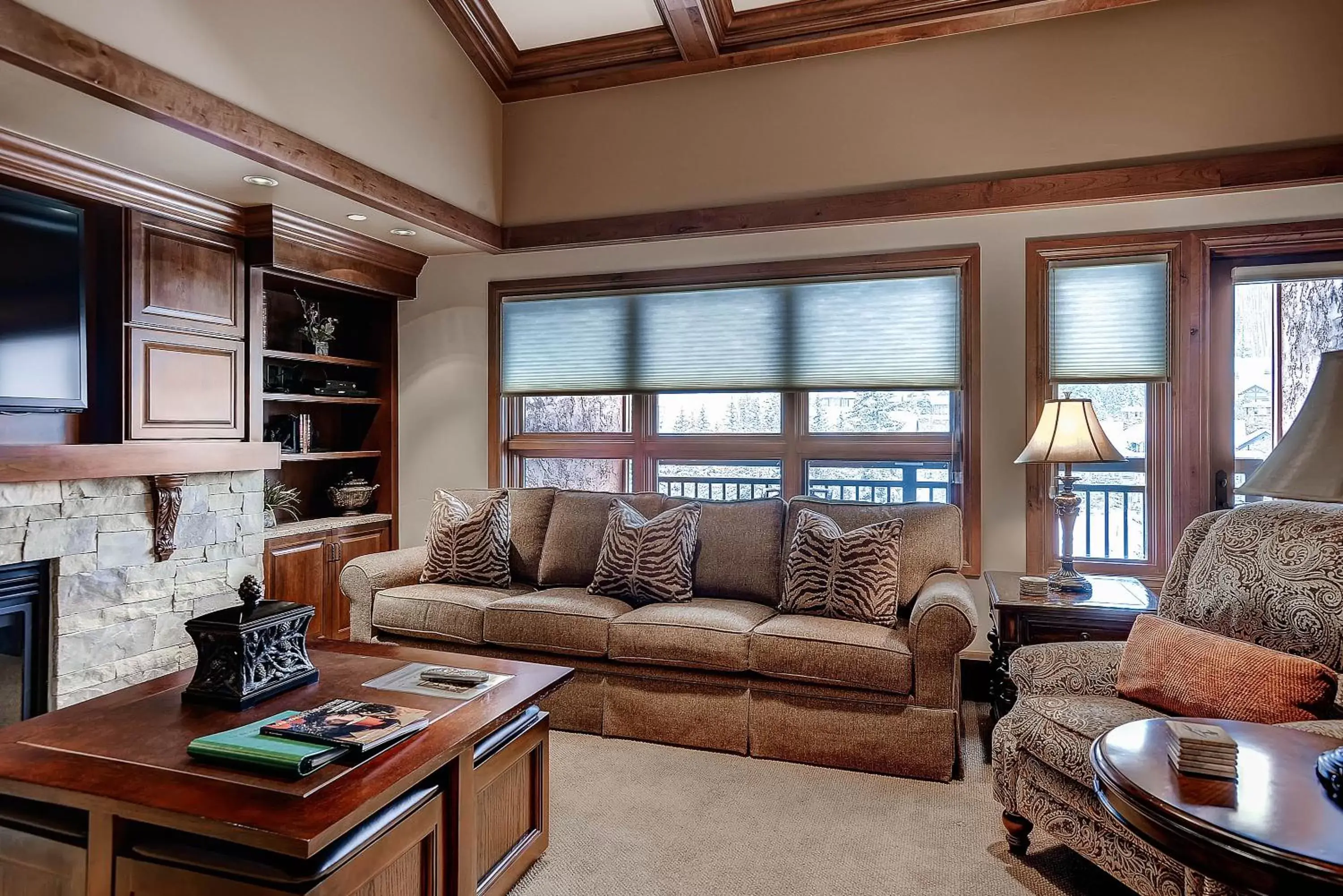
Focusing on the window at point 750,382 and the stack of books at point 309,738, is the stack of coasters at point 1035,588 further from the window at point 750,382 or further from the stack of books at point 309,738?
the stack of books at point 309,738

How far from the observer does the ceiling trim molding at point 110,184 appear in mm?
2881

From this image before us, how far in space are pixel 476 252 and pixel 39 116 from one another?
242 centimetres

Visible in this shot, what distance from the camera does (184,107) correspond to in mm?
2752

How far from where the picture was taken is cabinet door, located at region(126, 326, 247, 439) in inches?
132

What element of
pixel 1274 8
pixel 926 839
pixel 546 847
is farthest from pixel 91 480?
pixel 1274 8

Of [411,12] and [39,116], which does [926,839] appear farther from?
[411,12]

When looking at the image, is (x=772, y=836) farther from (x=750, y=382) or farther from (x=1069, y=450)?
(x=750, y=382)

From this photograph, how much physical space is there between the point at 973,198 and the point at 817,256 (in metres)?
0.82

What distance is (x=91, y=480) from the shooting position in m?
3.20

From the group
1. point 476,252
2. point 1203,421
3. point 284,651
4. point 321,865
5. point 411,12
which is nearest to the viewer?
point 321,865

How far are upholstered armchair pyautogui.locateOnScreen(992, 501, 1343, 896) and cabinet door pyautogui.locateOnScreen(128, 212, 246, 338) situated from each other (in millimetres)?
3761

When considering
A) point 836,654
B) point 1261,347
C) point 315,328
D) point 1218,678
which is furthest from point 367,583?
point 1261,347

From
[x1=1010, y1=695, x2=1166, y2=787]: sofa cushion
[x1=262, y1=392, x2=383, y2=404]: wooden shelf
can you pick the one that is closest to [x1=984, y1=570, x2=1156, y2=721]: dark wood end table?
[x1=1010, y1=695, x2=1166, y2=787]: sofa cushion

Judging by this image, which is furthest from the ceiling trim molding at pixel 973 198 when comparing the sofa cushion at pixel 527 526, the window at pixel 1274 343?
the sofa cushion at pixel 527 526
